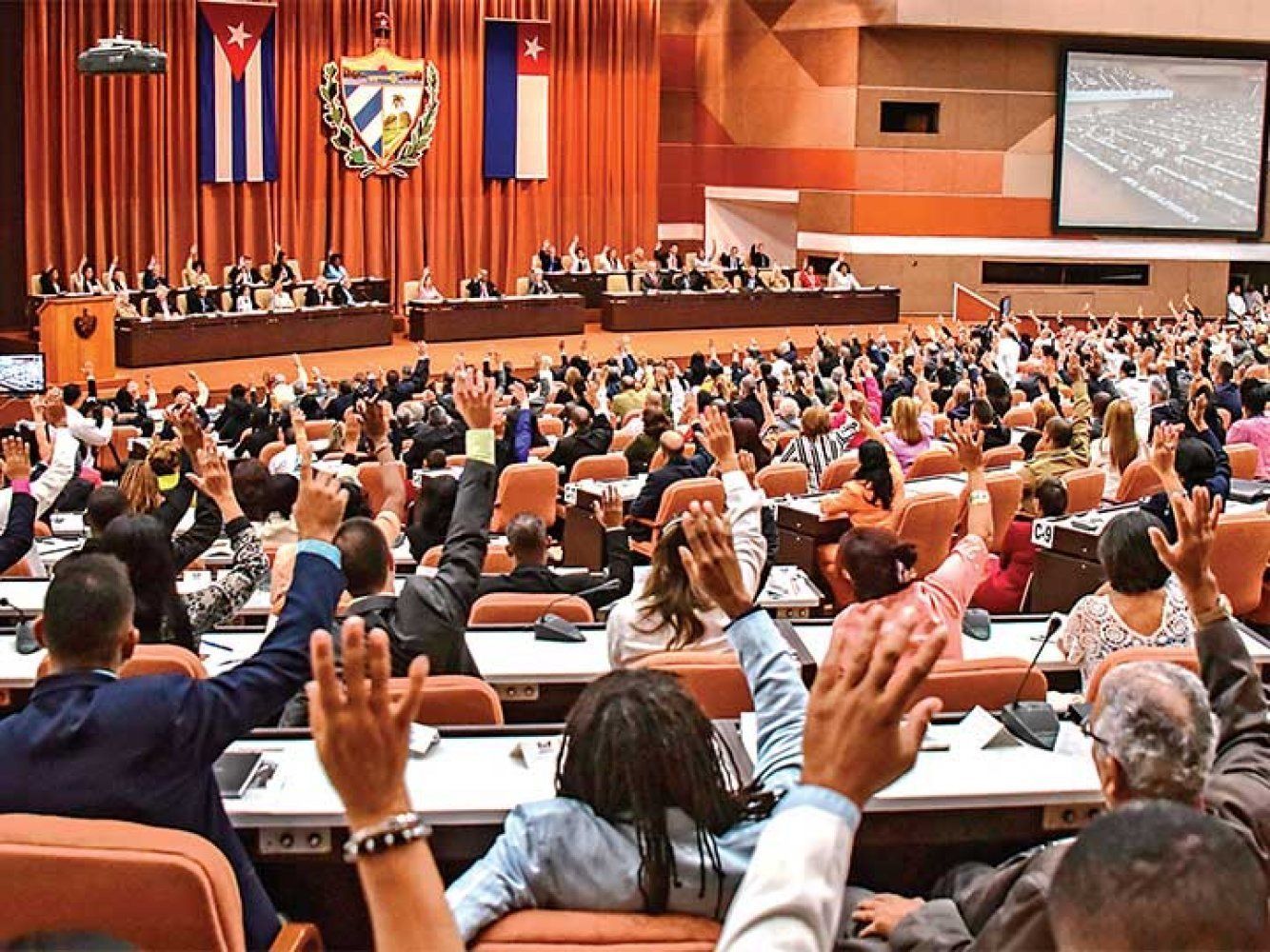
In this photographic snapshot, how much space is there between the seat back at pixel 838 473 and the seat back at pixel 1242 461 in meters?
2.02

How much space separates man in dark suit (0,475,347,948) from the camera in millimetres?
2621

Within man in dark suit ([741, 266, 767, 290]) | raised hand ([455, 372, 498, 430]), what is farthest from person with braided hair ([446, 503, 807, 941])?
man in dark suit ([741, 266, 767, 290])

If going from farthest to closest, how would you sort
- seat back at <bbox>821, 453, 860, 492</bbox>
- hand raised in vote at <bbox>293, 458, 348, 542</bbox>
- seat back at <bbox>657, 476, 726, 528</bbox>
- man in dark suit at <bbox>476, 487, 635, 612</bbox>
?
seat back at <bbox>821, 453, 860, 492</bbox>
seat back at <bbox>657, 476, 726, 528</bbox>
man in dark suit at <bbox>476, 487, 635, 612</bbox>
hand raised in vote at <bbox>293, 458, 348, 542</bbox>

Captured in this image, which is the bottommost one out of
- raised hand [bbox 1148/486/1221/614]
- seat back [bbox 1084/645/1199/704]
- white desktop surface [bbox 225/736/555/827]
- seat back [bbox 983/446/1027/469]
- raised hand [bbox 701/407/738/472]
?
seat back [bbox 983/446/1027/469]

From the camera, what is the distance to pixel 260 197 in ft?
68.0

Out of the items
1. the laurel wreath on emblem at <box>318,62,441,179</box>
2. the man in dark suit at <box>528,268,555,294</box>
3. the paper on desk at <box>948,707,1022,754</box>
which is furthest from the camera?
the man in dark suit at <box>528,268,555,294</box>

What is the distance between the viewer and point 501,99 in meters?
22.3

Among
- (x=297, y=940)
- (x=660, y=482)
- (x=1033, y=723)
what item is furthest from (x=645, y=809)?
(x=660, y=482)

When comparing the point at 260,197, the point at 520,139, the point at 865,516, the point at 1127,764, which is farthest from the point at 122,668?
the point at 520,139

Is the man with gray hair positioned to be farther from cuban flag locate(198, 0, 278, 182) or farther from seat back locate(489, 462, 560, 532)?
cuban flag locate(198, 0, 278, 182)

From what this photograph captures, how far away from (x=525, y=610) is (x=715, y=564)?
291 cm

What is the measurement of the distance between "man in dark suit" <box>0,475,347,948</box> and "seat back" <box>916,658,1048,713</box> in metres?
1.72

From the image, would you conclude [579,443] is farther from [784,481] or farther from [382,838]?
[382,838]

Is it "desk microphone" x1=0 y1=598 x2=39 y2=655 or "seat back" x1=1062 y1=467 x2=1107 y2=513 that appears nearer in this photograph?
"desk microphone" x1=0 y1=598 x2=39 y2=655
